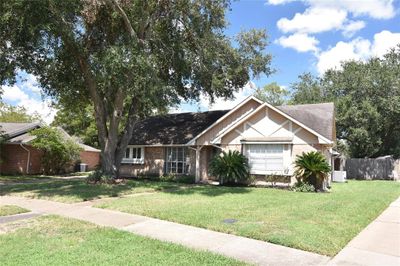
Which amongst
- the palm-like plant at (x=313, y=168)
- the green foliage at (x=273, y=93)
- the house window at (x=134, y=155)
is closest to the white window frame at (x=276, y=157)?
the palm-like plant at (x=313, y=168)

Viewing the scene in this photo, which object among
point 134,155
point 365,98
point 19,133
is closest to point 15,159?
point 19,133

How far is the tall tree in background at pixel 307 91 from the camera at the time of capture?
116 feet

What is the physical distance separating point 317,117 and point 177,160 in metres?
9.08

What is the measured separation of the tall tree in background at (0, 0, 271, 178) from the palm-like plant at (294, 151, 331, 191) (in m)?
7.13

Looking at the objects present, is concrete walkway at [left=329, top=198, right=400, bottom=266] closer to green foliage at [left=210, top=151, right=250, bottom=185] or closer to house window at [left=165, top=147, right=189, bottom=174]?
green foliage at [left=210, top=151, right=250, bottom=185]

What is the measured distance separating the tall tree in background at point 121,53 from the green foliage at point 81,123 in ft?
63.3

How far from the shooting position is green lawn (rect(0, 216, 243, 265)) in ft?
20.0

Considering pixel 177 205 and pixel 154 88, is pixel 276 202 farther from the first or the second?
pixel 154 88

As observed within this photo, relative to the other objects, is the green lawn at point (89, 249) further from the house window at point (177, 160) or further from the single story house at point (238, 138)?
the house window at point (177, 160)

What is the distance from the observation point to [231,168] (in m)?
19.5

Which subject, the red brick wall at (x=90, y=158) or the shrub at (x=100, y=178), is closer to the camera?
the shrub at (x=100, y=178)

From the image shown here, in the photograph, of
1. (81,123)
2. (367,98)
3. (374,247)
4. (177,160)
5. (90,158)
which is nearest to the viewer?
(374,247)

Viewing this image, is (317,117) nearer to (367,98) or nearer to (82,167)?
(367,98)

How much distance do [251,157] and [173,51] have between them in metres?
7.11
